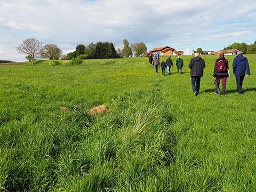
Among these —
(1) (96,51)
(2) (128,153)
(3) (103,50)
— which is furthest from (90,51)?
Answer: (2) (128,153)

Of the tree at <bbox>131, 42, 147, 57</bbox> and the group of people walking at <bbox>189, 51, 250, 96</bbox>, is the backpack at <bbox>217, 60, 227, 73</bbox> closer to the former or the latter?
the group of people walking at <bbox>189, 51, 250, 96</bbox>

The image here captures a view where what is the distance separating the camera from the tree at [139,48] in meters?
121

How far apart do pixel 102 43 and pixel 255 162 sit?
9112cm

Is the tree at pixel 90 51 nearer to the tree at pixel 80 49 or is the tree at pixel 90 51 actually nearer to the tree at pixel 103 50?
the tree at pixel 103 50

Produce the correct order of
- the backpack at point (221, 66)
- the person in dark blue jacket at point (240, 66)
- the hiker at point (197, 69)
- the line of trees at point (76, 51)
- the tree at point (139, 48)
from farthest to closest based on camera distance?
the tree at point (139, 48) < the line of trees at point (76, 51) < the hiker at point (197, 69) < the backpack at point (221, 66) < the person in dark blue jacket at point (240, 66)

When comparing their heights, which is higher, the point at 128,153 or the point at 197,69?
the point at 197,69

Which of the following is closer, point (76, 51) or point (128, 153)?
point (128, 153)

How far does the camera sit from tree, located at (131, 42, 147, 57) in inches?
4781

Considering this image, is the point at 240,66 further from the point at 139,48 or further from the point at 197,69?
the point at 139,48

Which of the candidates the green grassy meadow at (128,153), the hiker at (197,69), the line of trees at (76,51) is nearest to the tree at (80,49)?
the line of trees at (76,51)

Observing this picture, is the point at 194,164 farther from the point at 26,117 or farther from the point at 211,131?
the point at 26,117

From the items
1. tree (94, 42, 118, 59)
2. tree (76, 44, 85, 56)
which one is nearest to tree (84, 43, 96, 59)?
tree (94, 42, 118, 59)

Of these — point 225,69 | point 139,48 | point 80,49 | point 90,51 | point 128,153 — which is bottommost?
point 128,153

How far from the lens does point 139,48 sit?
121m
